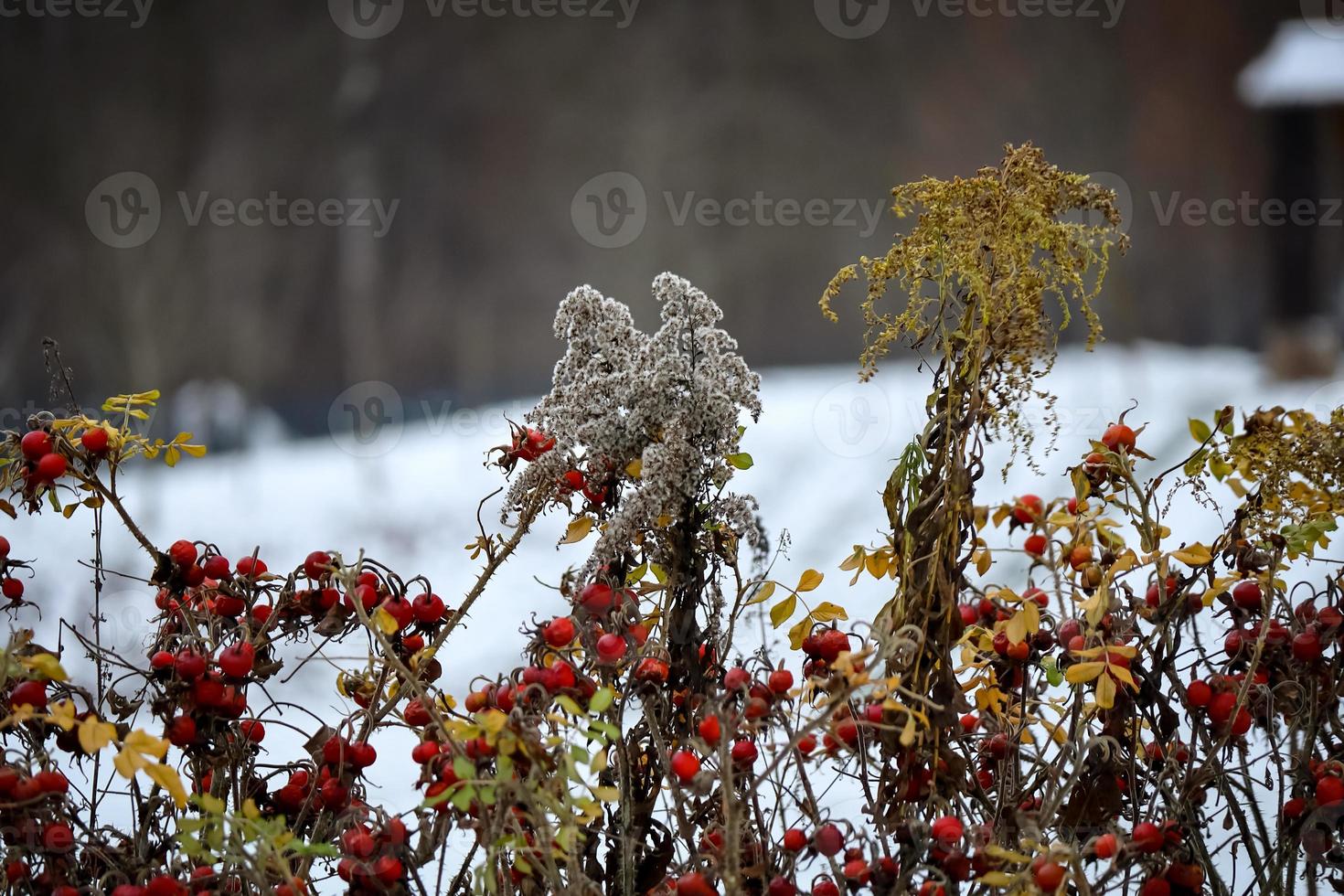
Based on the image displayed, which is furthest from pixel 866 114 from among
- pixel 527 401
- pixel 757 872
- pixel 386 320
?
pixel 757 872

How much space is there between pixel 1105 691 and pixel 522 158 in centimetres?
174

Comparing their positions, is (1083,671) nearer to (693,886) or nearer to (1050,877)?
(1050,877)

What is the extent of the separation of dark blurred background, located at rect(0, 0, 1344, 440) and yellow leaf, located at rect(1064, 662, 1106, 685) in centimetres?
147

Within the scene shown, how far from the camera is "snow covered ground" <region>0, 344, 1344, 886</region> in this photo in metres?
1.85

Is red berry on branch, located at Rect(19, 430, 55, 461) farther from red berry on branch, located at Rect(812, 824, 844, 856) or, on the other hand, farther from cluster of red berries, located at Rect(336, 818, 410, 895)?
red berry on branch, located at Rect(812, 824, 844, 856)

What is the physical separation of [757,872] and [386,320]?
1.72 metres

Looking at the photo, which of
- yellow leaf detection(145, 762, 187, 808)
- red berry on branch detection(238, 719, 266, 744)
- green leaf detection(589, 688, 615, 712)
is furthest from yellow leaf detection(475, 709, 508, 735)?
red berry on branch detection(238, 719, 266, 744)

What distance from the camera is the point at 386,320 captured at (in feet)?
7.08

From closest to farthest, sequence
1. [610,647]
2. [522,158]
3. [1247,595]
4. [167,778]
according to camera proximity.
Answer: [167,778], [610,647], [1247,595], [522,158]

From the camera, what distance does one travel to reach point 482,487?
2143 mm

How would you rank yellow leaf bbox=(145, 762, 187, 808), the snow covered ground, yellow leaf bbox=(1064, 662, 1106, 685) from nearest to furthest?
yellow leaf bbox=(145, 762, 187, 808)
yellow leaf bbox=(1064, 662, 1106, 685)
the snow covered ground

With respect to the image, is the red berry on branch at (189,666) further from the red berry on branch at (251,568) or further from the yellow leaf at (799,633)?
the yellow leaf at (799,633)

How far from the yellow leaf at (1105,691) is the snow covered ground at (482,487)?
111 cm

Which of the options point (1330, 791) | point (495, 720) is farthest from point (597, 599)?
point (1330, 791)
